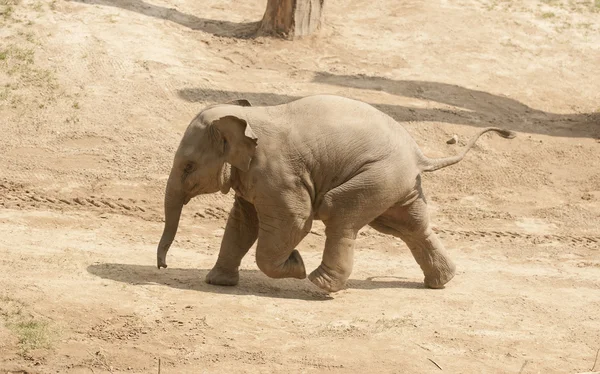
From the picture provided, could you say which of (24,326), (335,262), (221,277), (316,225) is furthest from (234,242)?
(316,225)

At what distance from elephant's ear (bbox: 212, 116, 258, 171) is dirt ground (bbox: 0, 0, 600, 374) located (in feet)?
3.83

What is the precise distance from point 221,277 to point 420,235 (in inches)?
69.8

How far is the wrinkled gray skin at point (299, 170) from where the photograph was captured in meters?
8.76

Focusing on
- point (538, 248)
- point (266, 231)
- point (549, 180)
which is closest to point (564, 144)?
point (549, 180)

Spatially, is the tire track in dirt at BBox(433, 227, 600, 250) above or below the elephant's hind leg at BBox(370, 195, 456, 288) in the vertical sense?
below

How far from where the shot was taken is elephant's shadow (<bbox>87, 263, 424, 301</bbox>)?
30.9 feet

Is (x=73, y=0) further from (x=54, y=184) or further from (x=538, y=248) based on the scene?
(x=538, y=248)

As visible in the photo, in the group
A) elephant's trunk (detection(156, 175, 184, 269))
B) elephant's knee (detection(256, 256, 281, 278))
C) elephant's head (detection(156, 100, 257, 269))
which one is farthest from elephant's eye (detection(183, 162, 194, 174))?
elephant's knee (detection(256, 256, 281, 278))

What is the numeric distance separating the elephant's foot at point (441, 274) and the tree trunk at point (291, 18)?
7629 mm

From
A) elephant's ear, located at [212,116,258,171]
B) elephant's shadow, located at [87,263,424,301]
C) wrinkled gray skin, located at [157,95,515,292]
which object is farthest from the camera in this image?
elephant's shadow, located at [87,263,424,301]

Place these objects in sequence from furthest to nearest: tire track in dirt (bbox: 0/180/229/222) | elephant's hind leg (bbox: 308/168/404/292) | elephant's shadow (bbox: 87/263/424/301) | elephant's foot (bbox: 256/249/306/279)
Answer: tire track in dirt (bbox: 0/180/229/222), elephant's shadow (bbox: 87/263/424/301), elephant's foot (bbox: 256/249/306/279), elephant's hind leg (bbox: 308/168/404/292)

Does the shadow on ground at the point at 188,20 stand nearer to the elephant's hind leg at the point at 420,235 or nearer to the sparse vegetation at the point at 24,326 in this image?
the elephant's hind leg at the point at 420,235

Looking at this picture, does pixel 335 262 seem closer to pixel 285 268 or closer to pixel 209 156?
pixel 285 268

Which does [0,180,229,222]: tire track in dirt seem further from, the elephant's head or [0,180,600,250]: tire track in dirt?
the elephant's head
